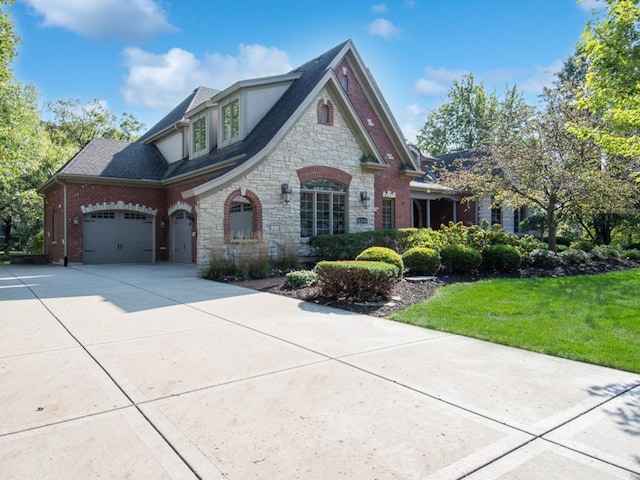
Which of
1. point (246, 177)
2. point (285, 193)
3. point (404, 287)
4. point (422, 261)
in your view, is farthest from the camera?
point (285, 193)

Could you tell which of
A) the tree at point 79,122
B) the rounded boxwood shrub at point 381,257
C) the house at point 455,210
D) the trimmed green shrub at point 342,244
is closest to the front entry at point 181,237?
the trimmed green shrub at point 342,244

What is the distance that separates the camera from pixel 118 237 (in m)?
19.2

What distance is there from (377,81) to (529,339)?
56.6 feet

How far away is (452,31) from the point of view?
1240 cm

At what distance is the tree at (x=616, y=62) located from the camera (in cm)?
750

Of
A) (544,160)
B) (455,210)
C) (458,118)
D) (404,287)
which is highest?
A: (458,118)

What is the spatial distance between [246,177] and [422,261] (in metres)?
6.12

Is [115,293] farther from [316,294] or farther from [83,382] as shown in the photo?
[83,382]

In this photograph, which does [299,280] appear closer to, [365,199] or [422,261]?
[422,261]

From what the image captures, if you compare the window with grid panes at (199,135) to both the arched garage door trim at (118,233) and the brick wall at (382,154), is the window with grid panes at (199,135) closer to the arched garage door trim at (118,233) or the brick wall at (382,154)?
the arched garage door trim at (118,233)

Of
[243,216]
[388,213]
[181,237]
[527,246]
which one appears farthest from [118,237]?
[527,246]

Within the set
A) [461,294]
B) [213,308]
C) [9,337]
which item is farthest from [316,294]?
[9,337]

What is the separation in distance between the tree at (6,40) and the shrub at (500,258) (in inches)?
672

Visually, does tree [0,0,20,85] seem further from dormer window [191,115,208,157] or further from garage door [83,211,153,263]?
dormer window [191,115,208,157]
